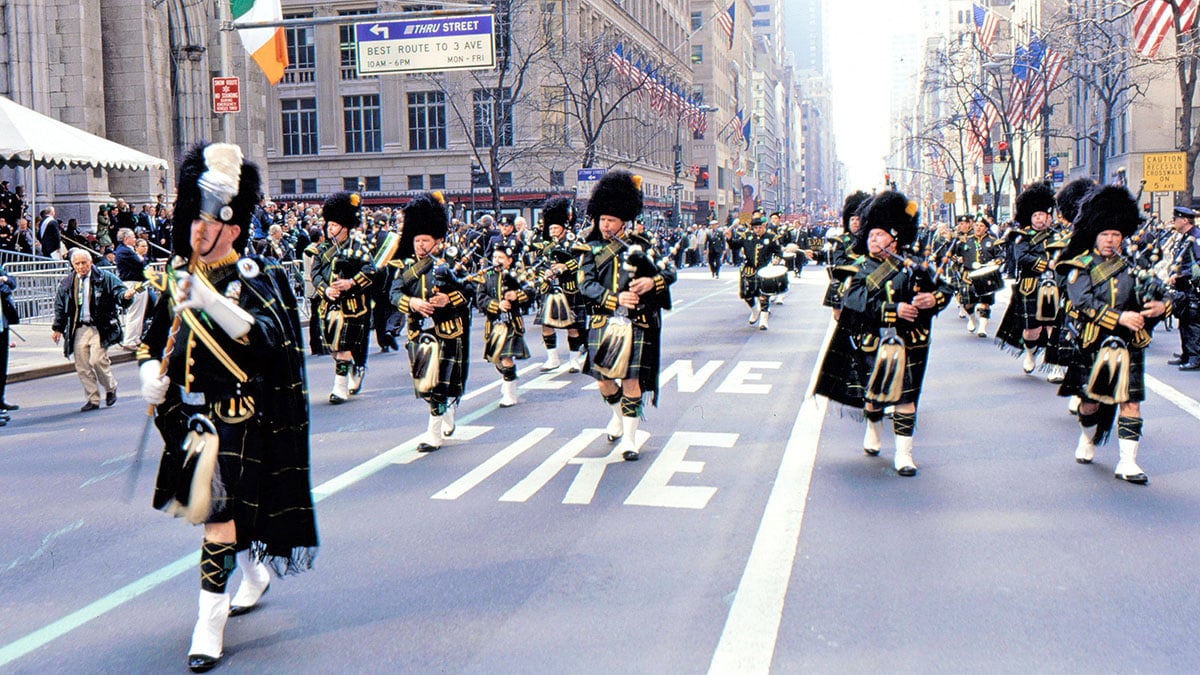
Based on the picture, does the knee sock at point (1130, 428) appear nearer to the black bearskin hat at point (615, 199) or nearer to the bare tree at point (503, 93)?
the black bearskin hat at point (615, 199)

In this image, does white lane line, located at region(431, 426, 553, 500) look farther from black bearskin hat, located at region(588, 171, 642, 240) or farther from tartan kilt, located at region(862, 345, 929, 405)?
tartan kilt, located at region(862, 345, 929, 405)

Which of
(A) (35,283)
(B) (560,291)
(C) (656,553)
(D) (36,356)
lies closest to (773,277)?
(B) (560,291)

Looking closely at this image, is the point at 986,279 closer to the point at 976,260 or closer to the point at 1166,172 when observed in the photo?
the point at 976,260

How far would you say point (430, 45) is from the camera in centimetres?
2203

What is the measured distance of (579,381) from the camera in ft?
43.1

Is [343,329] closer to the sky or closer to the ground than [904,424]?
closer to the sky

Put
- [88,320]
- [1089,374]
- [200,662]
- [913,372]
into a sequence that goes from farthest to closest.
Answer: [88,320], [913,372], [1089,374], [200,662]

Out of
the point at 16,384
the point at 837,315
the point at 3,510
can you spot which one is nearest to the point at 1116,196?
the point at 837,315

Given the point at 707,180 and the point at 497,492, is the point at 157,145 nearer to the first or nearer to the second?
the point at 497,492

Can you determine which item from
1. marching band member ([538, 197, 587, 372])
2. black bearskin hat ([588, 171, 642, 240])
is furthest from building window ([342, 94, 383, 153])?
black bearskin hat ([588, 171, 642, 240])

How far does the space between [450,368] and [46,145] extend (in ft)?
43.5

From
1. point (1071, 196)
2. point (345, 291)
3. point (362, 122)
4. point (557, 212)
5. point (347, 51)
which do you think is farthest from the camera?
point (362, 122)

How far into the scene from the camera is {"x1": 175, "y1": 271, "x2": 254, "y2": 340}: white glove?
14.1 ft

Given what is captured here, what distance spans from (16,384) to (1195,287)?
14.6m
